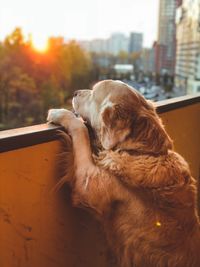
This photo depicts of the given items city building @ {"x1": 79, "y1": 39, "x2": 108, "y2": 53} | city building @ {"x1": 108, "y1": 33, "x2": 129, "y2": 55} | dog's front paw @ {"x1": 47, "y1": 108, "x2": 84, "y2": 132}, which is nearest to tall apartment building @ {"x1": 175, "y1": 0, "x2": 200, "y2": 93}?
city building @ {"x1": 108, "y1": 33, "x2": 129, "y2": 55}

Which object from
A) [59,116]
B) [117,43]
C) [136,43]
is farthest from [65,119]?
[117,43]

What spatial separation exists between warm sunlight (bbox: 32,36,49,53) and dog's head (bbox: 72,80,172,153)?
A: 11546 millimetres

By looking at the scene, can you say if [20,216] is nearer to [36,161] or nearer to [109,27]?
[36,161]

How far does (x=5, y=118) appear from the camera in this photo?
13.0m

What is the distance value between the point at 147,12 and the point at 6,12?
8354 millimetres

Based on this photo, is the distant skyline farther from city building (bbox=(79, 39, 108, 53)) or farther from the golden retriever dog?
the golden retriever dog

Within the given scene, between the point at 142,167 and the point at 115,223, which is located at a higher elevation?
the point at 142,167

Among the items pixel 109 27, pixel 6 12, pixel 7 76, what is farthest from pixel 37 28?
pixel 109 27

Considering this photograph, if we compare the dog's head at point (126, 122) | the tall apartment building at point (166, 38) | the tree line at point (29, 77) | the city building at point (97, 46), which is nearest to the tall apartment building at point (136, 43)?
the tall apartment building at point (166, 38)

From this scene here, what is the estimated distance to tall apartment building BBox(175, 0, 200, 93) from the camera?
185 inches

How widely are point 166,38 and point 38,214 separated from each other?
14.8 ft

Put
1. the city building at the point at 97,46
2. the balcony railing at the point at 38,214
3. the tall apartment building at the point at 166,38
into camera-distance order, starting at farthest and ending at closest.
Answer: the city building at the point at 97,46 < the tall apartment building at the point at 166,38 < the balcony railing at the point at 38,214

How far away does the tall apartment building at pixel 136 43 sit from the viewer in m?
6.29

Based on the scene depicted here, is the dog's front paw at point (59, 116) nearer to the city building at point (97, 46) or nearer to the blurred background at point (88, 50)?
the blurred background at point (88, 50)
